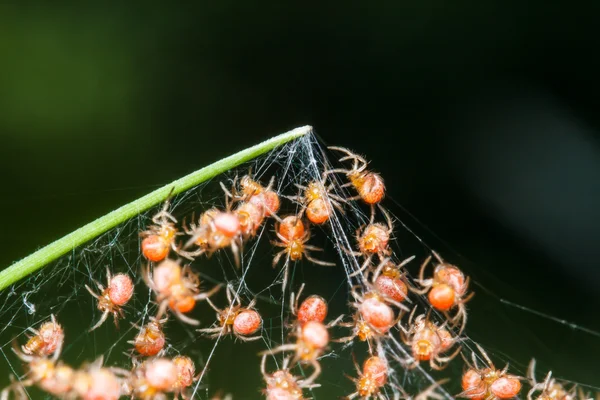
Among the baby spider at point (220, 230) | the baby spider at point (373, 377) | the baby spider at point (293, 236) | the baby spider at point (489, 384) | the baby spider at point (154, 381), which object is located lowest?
the baby spider at point (489, 384)

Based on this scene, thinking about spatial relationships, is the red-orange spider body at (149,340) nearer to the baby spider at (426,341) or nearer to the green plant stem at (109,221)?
the green plant stem at (109,221)

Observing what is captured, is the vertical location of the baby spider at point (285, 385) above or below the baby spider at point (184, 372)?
below

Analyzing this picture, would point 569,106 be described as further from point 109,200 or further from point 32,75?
point 32,75

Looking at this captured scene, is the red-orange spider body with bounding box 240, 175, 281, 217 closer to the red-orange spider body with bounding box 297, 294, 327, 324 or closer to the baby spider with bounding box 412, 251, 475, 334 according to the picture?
the red-orange spider body with bounding box 297, 294, 327, 324

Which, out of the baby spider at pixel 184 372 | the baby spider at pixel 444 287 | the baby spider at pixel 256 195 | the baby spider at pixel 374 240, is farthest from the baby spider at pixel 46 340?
the baby spider at pixel 444 287

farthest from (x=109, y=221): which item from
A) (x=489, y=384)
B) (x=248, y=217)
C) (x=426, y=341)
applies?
(x=489, y=384)

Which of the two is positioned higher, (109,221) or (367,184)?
(367,184)

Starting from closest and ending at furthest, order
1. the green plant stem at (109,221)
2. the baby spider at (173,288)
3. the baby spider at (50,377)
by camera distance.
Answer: the green plant stem at (109,221) → the baby spider at (50,377) → the baby spider at (173,288)

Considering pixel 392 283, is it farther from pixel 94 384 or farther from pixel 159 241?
pixel 94 384
